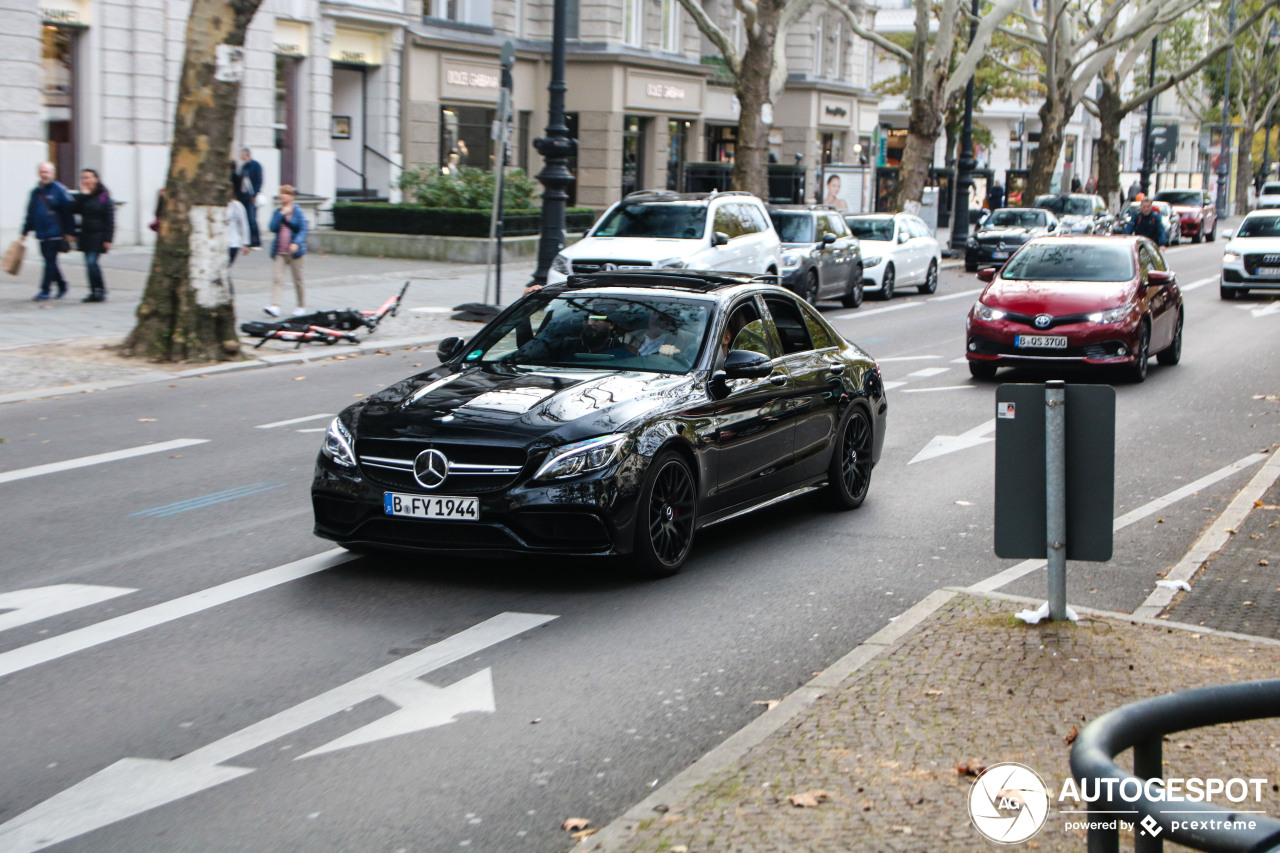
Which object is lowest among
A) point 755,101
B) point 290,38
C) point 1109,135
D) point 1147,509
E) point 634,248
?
point 1147,509

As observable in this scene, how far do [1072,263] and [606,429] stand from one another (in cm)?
1132

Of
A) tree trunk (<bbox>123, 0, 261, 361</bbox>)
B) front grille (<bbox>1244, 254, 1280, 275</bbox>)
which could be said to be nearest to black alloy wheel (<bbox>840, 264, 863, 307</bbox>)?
front grille (<bbox>1244, 254, 1280, 275</bbox>)

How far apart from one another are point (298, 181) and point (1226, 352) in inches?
834

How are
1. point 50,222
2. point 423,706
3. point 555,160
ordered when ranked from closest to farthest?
point 423,706 → point 50,222 → point 555,160

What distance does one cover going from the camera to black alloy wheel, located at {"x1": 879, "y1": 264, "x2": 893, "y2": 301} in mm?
29047

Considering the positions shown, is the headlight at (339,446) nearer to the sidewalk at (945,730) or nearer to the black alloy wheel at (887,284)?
the sidewalk at (945,730)

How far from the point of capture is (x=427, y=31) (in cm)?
4031

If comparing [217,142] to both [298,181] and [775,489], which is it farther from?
[298,181]

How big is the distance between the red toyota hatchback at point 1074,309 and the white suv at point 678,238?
17.9 feet

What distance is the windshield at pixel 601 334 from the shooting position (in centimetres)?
870

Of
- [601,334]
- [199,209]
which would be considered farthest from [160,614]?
[199,209]

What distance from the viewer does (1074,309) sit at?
16609 millimetres

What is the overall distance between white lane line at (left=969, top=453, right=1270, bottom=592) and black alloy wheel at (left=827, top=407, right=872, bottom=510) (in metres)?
1.50

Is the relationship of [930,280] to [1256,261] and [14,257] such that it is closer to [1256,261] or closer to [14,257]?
[1256,261]
